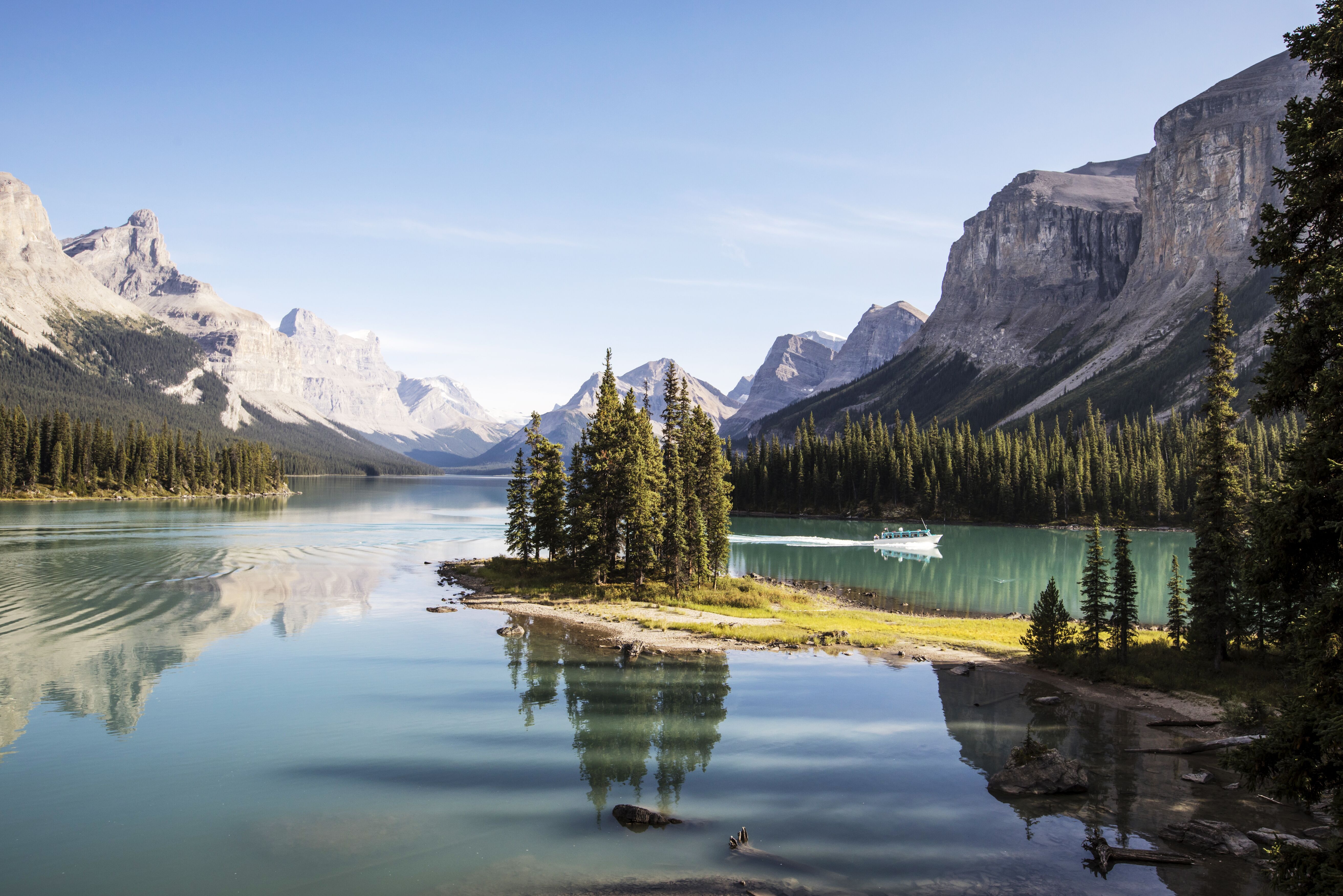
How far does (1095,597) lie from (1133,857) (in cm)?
1984

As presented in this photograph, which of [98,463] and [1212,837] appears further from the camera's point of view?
[98,463]

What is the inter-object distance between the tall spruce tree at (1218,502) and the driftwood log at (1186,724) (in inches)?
267

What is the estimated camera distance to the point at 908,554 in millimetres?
102062

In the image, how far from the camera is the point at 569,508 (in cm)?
7169

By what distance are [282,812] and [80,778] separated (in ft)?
24.7

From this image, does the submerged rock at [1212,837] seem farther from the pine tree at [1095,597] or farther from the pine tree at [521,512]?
the pine tree at [521,512]

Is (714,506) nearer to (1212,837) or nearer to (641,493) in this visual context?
(641,493)

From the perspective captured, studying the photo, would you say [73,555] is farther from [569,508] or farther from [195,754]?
[195,754]

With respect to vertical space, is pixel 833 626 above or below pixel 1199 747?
below

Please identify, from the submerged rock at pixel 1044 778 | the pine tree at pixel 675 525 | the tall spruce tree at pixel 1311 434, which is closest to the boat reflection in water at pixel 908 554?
the pine tree at pixel 675 525

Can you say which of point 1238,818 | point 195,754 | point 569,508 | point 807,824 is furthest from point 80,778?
point 569,508

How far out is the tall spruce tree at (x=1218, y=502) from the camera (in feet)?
111

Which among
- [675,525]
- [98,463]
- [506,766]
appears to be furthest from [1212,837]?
[98,463]

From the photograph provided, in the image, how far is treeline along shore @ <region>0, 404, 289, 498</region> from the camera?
486ft
